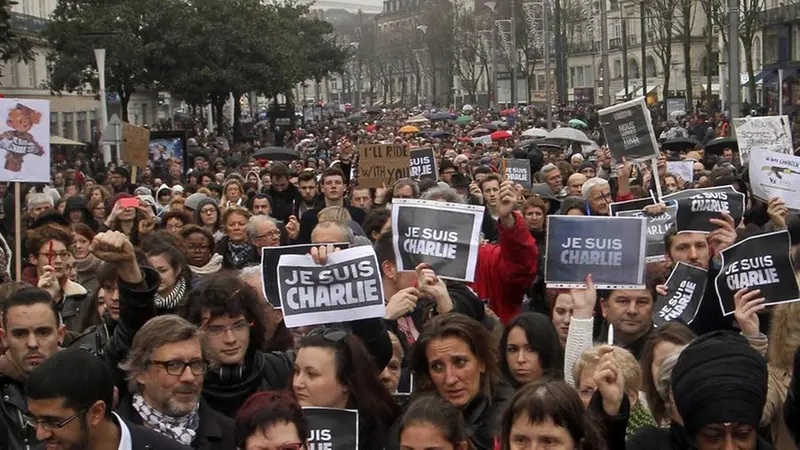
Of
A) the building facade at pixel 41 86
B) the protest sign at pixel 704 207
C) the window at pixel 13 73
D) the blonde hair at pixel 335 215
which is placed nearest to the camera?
the protest sign at pixel 704 207

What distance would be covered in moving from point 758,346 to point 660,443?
1.41 metres

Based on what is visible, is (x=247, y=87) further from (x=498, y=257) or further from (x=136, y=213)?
(x=498, y=257)

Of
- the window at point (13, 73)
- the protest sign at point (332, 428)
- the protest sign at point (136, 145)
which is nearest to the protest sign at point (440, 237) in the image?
the protest sign at point (332, 428)

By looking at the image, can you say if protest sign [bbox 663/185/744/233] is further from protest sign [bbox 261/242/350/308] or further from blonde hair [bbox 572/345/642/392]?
blonde hair [bbox 572/345/642/392]

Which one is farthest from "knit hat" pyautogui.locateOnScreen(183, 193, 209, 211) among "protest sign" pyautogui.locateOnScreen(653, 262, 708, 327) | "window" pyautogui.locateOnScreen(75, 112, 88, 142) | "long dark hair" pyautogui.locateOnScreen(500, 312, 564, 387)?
"window" pyautogui.locateOnScreen(75, 112, 88, 142)

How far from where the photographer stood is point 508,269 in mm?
7953

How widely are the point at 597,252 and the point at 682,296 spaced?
0.50 metres

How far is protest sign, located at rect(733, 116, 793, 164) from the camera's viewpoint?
15.1 meters

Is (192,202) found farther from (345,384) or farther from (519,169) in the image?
(345,384)

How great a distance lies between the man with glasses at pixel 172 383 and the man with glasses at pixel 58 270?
7.85 feet

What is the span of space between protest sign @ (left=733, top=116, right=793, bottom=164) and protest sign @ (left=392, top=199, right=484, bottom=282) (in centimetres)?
875

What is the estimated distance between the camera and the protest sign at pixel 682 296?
7.09m

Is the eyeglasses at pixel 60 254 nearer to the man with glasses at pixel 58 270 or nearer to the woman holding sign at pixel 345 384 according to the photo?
the man with glasses at pixel 58 270

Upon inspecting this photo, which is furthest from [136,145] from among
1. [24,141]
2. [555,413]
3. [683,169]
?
[555,413]
